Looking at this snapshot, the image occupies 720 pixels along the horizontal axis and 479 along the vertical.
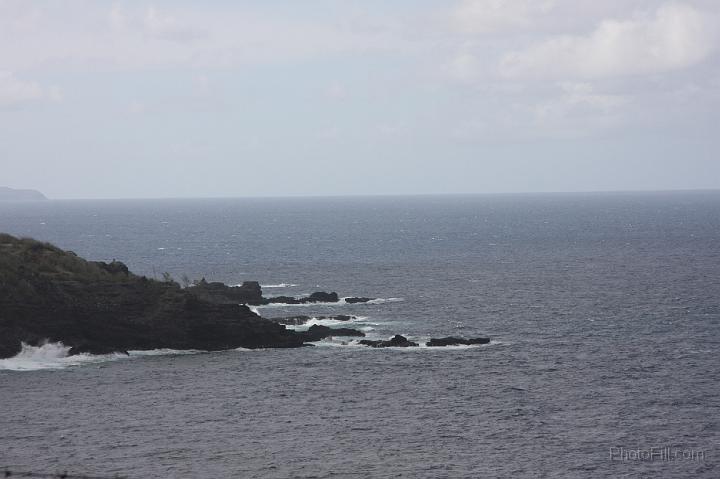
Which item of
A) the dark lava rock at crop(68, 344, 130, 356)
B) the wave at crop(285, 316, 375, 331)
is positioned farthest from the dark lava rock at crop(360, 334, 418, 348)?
the dark lava rock at crop(68, 344, 130, 356)

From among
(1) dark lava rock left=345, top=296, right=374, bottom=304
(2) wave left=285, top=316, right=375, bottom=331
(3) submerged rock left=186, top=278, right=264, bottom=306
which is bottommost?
(2) wave left=285, top=316, right=375, bottom=331

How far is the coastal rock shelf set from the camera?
8019 centimetres

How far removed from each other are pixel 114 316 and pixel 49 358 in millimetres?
6808

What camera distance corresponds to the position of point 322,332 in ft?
290

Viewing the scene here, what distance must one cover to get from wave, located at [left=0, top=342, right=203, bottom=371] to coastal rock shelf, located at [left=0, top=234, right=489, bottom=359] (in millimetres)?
546

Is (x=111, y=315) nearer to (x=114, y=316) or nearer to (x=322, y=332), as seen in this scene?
(x=114, y=316)

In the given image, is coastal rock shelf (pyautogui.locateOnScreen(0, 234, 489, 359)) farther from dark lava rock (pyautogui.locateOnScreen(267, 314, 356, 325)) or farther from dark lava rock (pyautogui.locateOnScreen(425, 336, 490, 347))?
dark lava rock (pyautogui.locateOnScreen(267, 314, 356, 325))

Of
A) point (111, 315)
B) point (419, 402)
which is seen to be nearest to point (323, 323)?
point (111, 315)

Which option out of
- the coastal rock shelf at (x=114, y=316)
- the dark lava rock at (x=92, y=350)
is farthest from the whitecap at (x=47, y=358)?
the coastal rock shelf at (x=114, y=316)

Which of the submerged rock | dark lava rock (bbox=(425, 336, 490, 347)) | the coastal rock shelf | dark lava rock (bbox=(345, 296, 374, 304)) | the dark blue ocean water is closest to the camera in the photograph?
the dark blue ocean water

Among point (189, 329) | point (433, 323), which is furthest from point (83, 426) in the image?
point (433, 323)

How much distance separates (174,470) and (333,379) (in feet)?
76.7

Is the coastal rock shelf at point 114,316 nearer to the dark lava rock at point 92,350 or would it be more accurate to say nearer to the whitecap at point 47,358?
the dark lava rock at point 92,350

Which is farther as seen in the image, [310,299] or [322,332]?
[310,299]
